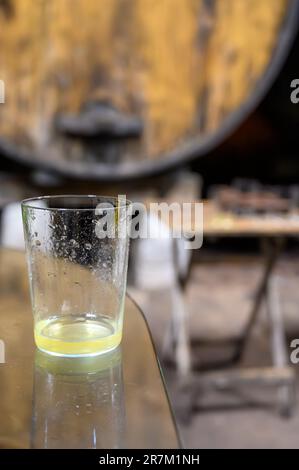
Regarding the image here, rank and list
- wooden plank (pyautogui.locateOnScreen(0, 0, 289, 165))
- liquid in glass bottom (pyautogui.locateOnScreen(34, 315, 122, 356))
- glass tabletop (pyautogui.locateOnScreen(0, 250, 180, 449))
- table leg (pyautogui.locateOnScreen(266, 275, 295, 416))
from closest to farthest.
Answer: glass tabletop (pyautogui.locateOnScreen(0, 250, 180, 449))
liquid in glass bottom (pyautogui.locateOnScreen(34, 315, 122, 356))
wooden plank (pyautogui.locateOnScreen(0, 0, 289, 165))
table leg (pyautogui.locateOnScreen(266, 275, 295, 416))

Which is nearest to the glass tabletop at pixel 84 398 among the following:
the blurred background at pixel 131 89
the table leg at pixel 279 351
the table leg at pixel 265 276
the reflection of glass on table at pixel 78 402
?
the reflection of glass on table at pixel 78 402

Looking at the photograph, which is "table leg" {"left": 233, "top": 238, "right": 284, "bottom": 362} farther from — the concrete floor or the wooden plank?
the wooden plank

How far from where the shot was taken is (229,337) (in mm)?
2025

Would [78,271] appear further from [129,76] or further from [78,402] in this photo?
[129,76]

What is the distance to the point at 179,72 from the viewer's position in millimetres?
1149

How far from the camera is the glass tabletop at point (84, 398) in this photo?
26cm

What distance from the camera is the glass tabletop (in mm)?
261

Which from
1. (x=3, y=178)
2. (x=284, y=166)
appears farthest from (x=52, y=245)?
A: (x=284, y=166)

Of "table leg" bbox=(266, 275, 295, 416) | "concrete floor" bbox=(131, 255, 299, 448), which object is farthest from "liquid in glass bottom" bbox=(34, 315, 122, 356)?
"table leg" bbox=(266, 275, 295, 416)

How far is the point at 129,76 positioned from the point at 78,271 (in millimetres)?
783

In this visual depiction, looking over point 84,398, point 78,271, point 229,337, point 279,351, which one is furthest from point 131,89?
point 229,337

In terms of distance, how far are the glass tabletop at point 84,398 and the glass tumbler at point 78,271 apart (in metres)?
0.02

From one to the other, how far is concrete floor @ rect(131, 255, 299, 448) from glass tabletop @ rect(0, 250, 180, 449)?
1090 mm
